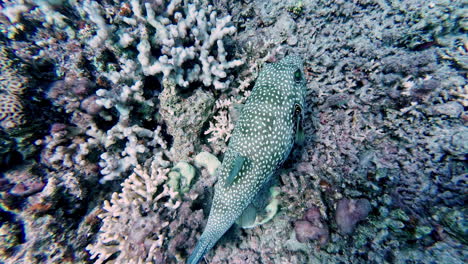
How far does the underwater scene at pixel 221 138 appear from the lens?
128 inches

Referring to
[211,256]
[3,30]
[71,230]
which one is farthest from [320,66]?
[3,30]

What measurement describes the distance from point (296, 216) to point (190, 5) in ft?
16.3

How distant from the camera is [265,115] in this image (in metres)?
3.33

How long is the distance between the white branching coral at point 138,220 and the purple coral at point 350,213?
3.00 meters

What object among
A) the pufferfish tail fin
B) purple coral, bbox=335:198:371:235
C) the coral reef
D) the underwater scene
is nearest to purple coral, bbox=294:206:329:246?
the underwater scene

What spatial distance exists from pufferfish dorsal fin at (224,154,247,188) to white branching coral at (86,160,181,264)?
3.75ft

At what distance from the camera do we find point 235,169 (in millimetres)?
3061

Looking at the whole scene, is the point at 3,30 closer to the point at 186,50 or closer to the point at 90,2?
the point at 90,2

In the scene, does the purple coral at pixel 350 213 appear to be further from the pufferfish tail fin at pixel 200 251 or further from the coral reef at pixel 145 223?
the coral reef at pixel 145 223

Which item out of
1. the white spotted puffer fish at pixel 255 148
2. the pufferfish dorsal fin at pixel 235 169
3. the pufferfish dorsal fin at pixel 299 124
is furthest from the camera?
the pufferfish dorsal fin at pixel 299 124

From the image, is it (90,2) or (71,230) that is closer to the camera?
(71,230)

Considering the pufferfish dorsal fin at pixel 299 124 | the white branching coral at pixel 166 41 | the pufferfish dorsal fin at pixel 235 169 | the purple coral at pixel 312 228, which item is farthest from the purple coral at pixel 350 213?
the white branching coral at pixel 166 41

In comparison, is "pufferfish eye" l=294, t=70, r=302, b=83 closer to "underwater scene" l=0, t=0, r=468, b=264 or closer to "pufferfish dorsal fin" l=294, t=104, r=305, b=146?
"underwater scene" l=0, t=0, r=468, b=264

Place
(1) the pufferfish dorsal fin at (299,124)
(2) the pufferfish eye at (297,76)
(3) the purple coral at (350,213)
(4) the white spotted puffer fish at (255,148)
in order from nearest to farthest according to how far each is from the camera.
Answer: (4) the white spotted puffer fish at (255,148), (3) the purple coral at (350,213), (1) the pufferfish dorsal fin at (299,124), (2) the pufferfish eye at (297,76)
